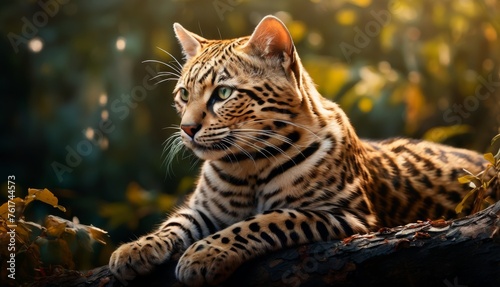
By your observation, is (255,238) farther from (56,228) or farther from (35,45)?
(35,45)

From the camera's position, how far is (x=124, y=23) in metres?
9.10

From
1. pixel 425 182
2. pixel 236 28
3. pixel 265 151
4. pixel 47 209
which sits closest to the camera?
pixel 265 151

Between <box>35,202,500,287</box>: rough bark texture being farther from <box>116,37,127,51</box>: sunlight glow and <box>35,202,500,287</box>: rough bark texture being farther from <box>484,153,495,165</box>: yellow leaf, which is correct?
<box>116,37,127,51</box>: sunlight glow

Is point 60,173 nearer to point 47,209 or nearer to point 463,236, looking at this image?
point 47,209

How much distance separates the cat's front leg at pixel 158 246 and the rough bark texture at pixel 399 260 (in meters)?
0.57

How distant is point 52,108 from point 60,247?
4223mm

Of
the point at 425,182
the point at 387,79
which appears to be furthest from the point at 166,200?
the point at 425,182

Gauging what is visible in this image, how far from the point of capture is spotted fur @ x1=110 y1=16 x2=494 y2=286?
4.71 meters

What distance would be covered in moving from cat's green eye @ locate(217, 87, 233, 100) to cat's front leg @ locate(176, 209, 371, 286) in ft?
2.62

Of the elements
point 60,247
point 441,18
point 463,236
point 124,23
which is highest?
point 124,23

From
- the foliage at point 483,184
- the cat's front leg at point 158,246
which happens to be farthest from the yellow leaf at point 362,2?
the cat's front leg at point 158,246

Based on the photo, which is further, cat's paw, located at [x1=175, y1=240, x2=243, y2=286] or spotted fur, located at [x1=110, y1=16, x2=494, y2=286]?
spotted fur, located at [x1=110, y1=16, x2=494, y2=286]

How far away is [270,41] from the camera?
16.7 ft

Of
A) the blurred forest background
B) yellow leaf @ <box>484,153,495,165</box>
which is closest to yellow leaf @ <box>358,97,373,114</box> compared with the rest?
the blurred forest background
